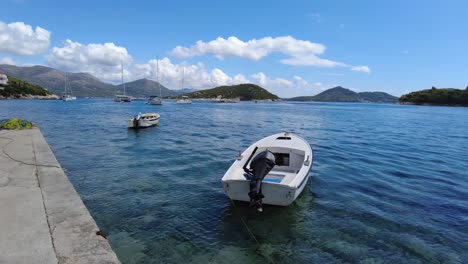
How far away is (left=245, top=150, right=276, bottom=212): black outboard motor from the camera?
955 cm

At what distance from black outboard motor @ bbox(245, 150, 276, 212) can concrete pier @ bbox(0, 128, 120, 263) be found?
461 cm

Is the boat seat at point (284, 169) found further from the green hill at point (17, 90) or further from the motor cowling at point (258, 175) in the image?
the green hill at point (17, 90)

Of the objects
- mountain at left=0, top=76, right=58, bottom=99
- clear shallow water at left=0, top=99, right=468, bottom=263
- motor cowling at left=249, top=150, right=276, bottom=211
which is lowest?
clear shallow water at left=0, top=99, right=468, bottom=263

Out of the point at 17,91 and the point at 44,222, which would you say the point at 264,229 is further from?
the point at 17,91

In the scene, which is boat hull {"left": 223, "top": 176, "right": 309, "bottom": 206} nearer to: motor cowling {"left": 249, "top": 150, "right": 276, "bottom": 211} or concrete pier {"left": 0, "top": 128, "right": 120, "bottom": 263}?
motor cowling {"left": 249, "top": 150, "right": 276, "bottom": 211}

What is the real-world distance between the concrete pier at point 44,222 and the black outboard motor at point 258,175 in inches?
181

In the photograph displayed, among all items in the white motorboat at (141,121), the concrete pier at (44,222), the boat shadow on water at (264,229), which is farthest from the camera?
the white motorboat at (141,121)

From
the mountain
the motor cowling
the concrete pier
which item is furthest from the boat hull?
the mountain

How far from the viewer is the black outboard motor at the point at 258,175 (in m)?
9.55

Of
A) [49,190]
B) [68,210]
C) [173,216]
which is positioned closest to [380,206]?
[173,216]

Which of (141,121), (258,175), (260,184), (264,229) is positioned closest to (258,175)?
(258,175)

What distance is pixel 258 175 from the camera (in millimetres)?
9953

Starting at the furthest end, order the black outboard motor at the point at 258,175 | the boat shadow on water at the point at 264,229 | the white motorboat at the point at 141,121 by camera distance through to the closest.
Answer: the white motorboat at the point at 141,121 → the black outboard motor at the point at 258,175 → the boat shadow on water at the point at 264,229

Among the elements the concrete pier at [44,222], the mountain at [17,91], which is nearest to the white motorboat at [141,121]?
the concrete pier at [44,222]
